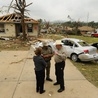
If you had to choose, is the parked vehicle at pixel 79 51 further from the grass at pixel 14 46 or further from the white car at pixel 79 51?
the grass at pixel 14 46

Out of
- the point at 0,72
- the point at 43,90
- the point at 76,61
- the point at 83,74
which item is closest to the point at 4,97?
the point at 43,90

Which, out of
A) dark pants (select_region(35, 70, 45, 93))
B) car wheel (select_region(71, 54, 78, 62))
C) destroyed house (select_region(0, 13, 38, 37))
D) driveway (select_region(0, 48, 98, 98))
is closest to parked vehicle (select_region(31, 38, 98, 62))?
car wheel (select_region(71, 54, 78, 62))

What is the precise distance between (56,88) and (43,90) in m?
0.55

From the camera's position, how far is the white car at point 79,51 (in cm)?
971

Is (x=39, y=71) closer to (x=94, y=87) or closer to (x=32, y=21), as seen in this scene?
(x=94, y=87)

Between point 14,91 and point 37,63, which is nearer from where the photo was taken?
point 37,63

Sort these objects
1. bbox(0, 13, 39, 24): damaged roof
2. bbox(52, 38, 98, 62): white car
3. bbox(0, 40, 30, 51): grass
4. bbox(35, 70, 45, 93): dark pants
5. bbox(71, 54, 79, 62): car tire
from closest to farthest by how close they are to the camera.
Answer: bbox(35, 70, 45, 93): dark pants < bbox(52, 38, 98, 62): white car < bbox(71, 54, 79, 62): car tire < bbox(0, 40, 30, 51): grass < bbox(0, 13, 39, 24): damaged roof

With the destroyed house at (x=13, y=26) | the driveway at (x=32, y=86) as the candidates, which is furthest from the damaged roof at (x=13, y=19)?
the driveway at (x=32, y=86)

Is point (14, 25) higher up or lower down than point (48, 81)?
higher up

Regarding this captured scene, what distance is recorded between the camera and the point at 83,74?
297 inches

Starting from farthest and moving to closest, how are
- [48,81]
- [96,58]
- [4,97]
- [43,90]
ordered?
[96,58] → [48,81] → [43,90] → [4,97]

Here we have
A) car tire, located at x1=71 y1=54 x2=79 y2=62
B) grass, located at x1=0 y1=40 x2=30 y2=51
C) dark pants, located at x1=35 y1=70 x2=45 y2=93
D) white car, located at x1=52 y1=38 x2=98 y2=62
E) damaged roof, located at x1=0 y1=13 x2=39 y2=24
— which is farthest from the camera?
damaged roof, located at x1=0 y1=13 x2=39 y2=24

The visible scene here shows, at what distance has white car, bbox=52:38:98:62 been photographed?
971 centimetres

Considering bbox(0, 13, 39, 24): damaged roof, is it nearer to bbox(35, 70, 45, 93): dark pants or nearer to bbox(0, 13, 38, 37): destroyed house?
bbox(0, 13, 38, 37): destroyed house
